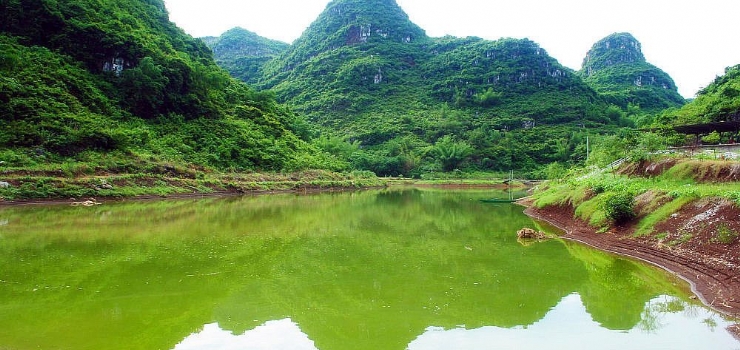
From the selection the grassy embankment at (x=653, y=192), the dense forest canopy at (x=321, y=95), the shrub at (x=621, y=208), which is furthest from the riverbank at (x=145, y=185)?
the shrub at (x=621, y=208)

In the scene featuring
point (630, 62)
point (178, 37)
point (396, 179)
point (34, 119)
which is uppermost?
point (630, 62)

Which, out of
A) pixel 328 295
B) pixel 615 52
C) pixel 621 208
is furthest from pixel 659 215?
pixel 615 52

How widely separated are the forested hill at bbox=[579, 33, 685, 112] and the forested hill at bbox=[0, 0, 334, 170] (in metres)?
107

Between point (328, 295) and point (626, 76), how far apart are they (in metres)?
170

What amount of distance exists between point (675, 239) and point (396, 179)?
232ft

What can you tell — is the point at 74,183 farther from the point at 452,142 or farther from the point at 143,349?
the point at 452,142

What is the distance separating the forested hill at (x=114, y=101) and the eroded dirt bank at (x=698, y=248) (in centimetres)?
3704

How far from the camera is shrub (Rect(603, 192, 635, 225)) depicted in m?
17.0

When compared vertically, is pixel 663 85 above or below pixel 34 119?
above

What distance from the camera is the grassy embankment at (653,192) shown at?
15.4 metres

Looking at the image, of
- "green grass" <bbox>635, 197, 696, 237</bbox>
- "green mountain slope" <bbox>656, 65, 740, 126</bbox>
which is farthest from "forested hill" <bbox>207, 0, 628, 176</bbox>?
"green grass" <bbox>635, 197, 696, 237</bbox>

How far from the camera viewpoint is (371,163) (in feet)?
294

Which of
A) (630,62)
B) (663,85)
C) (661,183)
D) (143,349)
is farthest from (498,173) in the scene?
(630,62)

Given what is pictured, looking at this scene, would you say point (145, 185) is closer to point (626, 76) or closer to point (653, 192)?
point (653, 192)
